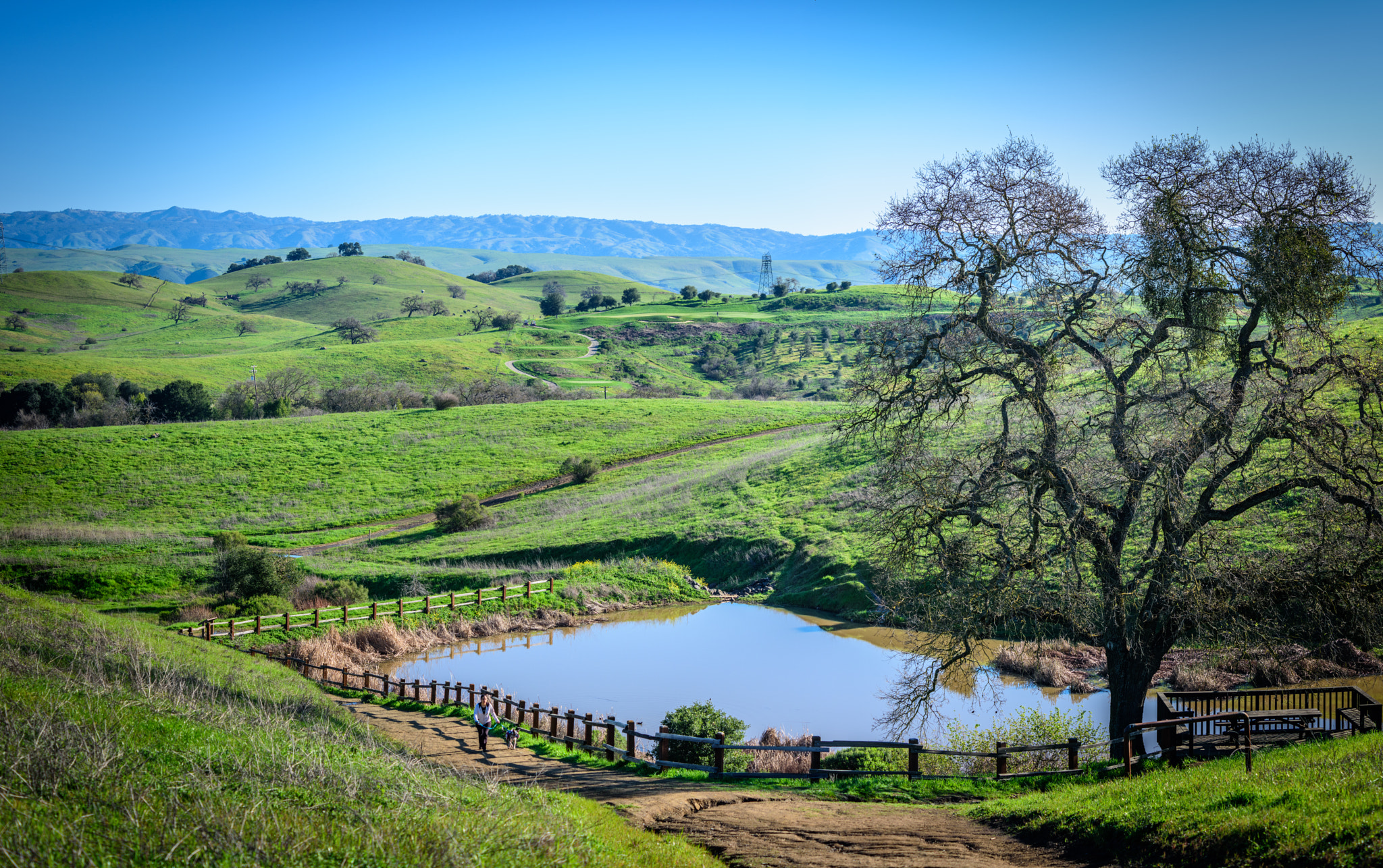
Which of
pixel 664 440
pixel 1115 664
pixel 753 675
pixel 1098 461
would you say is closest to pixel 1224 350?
pixel 1098 461

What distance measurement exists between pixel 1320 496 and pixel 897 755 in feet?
28.7

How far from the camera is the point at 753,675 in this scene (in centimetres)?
2638

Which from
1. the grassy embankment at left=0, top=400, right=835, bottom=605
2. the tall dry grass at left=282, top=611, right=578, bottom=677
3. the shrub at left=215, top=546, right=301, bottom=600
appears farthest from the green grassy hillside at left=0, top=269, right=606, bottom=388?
the tall dry grass at left=282, top=611, right=578, bottom=677

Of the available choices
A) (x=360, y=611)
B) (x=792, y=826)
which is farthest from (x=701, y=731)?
(x=360, y=611)

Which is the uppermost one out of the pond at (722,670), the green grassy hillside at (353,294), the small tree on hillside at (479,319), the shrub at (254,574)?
the green grassy hillside at (353,294)

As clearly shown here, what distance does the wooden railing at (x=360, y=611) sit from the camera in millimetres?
28297

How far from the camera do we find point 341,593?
3312 cm

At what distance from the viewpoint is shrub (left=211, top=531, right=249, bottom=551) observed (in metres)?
37.7

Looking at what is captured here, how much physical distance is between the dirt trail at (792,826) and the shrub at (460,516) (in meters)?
30.7

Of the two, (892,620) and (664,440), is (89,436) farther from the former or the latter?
(892,620)

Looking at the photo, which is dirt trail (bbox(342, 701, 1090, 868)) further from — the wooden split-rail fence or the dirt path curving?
the dirt path curving

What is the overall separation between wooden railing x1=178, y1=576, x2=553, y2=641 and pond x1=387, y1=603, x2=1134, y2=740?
1915 mm

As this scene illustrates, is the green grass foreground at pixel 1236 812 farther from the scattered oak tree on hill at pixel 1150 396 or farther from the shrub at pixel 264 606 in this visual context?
the shrub at pixel 264 606

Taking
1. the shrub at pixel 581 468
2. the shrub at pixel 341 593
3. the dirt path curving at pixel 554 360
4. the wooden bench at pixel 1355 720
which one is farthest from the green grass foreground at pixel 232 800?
the dirt path curving at pixel 554 360
